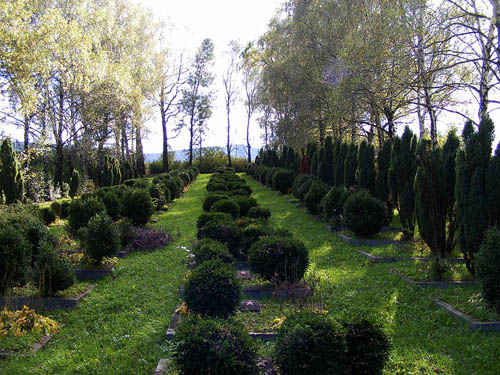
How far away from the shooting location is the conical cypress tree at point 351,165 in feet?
44.4

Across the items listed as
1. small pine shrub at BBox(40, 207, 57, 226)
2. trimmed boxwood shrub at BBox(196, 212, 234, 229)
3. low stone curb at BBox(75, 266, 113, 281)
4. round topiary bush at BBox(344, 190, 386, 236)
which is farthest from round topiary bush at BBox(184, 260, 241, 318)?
small pine shrub at BBox(40, 207, 57, 226)

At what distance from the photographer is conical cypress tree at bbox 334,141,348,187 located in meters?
14.9

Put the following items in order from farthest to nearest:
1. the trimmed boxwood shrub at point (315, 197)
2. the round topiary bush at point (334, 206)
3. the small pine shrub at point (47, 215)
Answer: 1. the trimmed boxwood shrub at point (315, 197)
2. the small pine shrub at point (47, 215)
3. the round topiary bush at point (334, 206)

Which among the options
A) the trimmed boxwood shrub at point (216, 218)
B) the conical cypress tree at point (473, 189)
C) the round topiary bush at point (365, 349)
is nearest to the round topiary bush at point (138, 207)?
the trimmed boxwood shrub at point (216, 218)

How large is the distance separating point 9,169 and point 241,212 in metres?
8.72

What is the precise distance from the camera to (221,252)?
6.03 metres

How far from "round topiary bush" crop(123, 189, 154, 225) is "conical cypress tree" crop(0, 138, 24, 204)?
5444mm

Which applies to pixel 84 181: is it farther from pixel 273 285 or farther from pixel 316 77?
pixel 273 285

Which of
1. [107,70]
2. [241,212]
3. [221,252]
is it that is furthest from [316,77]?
[221,252]

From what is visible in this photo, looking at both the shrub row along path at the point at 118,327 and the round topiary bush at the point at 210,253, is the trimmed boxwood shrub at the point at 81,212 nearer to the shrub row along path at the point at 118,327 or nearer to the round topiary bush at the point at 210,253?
the shrub row along path at the point at 118,327

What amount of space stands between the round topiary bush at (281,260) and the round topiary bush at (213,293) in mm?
1355

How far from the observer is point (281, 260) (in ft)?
19.6

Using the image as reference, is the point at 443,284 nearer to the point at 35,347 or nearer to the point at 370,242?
the point at 370,242

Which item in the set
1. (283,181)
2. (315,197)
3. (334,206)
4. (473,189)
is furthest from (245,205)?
(283,181)
